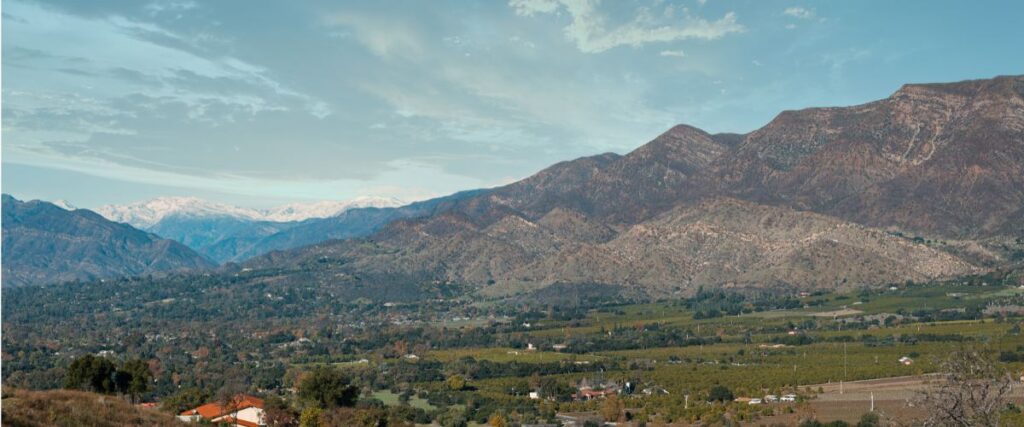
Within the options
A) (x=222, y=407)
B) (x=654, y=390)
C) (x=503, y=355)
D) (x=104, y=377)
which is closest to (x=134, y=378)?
(x=104, y=377)

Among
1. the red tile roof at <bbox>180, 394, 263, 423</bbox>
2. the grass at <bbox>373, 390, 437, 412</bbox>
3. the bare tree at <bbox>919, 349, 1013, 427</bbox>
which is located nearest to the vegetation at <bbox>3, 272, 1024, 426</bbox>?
the grass at <bbox>373, 390, 437, 412</bbox>

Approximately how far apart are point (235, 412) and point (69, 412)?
28.0 meters

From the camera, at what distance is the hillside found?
967 inches

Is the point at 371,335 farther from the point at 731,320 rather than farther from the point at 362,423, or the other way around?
the point at 362,423

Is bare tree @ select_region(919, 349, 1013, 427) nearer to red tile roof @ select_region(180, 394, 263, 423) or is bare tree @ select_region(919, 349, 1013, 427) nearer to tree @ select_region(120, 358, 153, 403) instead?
red tile roof @ select_region(180, 394, 263, 423)

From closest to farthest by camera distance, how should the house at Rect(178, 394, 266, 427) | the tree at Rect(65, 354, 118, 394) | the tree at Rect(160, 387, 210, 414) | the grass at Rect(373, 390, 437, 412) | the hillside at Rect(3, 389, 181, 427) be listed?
the hillside at Rect(3, 389, 181, 427), the house at Rect(178, 394, 266, 427), the tree at Rect(65, 354, 118, 394), the tree at Rect(160, 387, 210, 414), the grass at Rect(373, 390, 437, 412)

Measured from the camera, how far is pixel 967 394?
20.2 meters

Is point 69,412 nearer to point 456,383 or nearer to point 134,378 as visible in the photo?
point 134,378

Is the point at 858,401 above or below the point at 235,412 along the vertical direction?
below

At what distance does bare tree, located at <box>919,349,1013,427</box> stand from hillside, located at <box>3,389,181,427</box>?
22256mm

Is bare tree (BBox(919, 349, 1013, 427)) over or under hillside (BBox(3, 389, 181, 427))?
over

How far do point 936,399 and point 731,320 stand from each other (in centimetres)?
13590

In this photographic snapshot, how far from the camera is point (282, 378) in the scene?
333 ft

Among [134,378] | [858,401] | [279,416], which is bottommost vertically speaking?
[858,401]
